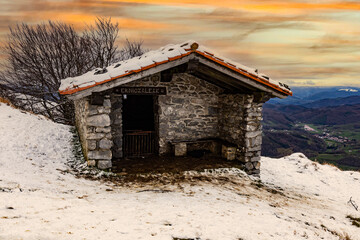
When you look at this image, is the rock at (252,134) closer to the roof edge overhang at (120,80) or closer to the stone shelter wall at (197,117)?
the stone shelter wall at (197,117)

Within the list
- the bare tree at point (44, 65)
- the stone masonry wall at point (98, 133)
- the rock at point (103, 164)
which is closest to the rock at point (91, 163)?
the stone masonry wall at point (98, 133)

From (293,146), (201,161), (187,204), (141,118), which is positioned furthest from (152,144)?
(293,146)

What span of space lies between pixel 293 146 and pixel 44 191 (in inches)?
4754

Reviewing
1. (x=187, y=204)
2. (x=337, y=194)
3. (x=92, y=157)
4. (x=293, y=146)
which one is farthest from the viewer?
(x=293, y=146)

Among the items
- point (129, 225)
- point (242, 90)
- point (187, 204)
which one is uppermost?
point (242, 90)

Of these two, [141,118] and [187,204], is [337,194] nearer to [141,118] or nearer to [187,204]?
[187,204]

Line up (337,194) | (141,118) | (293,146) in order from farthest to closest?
(293,146) → (141,118) → (337,194)

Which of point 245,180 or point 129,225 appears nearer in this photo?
point 129,225

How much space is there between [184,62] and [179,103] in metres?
2.13

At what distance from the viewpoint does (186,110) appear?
8.89m

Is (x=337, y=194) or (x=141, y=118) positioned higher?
(x=141, y=118)

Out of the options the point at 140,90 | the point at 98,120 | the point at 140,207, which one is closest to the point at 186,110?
the point at 140,90

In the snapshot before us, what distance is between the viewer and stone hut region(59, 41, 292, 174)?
22.1 ft

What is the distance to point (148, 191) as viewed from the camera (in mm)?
5812
